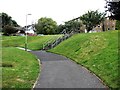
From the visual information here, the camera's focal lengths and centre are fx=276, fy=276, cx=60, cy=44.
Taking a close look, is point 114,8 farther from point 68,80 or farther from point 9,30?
point 9,30

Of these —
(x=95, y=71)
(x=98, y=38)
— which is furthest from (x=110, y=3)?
(x=98, y=38)

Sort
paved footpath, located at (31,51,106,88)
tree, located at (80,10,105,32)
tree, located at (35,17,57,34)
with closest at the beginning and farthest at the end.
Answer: paved footpath, located at (31,51,106,88) → tree, located at (80,10,105,32) → tree, located at (35,17,57,34)

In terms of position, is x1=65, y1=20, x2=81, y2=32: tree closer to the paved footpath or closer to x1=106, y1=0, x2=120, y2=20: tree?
the paved footpath

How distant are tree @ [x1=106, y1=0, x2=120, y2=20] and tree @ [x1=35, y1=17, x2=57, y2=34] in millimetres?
94080

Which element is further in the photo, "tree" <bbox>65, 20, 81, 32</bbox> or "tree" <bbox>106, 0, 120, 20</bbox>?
"tree" <bbox>65, 20, 81, 32</bbox>

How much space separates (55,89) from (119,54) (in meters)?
11.5

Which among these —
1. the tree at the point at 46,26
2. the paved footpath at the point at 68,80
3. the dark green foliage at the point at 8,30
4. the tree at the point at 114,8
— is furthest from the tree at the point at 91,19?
the tree at the point at 114,8

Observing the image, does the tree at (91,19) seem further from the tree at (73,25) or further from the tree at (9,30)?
the tree at (9,30)

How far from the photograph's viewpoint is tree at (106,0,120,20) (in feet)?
31.3

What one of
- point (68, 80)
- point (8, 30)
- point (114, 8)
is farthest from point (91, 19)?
point (114, 8)

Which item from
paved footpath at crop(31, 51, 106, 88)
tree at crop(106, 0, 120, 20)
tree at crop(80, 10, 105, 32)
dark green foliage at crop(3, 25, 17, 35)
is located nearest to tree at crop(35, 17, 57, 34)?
dark green foliage at crop(3, 25, 17, 35)

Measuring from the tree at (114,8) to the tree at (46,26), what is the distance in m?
94.1

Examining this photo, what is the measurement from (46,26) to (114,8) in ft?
312

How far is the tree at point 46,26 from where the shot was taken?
342ft
